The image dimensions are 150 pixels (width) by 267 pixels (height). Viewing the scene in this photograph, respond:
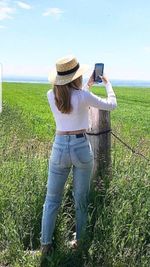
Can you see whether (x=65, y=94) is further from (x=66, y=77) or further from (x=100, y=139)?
(x=100, y=139)

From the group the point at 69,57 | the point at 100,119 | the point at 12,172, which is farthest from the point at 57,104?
the point at 12,172

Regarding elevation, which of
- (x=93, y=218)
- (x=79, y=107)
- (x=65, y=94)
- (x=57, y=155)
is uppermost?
(x=65, y=94)

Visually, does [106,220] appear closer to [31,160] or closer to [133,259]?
[133,259]

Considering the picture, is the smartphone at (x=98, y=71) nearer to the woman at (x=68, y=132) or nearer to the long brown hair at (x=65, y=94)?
the woman at (x=68, y=132)

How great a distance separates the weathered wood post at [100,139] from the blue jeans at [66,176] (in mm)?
476

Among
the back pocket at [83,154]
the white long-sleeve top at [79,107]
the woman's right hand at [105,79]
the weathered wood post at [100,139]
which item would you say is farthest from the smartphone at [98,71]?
the back pocket at [83,154]

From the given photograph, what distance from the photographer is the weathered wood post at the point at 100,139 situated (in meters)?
5.39

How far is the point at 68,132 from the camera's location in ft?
15.3

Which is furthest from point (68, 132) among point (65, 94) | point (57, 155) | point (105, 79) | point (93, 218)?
point (93, 218)

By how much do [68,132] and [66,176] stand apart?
48cm

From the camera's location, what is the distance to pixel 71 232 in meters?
5.38

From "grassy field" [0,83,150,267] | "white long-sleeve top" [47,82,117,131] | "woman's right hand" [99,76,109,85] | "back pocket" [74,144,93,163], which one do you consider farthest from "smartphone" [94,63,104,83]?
"grassy field" [0,83,150,267]

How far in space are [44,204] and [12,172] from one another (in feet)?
3.72

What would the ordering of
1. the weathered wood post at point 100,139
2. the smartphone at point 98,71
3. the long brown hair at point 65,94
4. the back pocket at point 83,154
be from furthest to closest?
the weathered wood post at point 100,139 → the smartphone at point 98,71 → the back pocket at point 83,154 → the long brown hair at point 65,94
